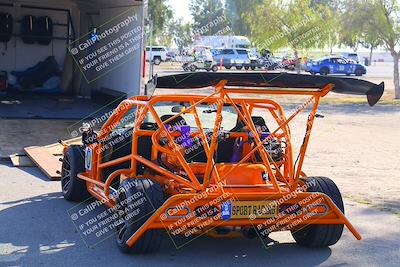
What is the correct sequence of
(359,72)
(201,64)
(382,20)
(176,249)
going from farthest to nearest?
(359,72), (201,64), (382,20), (176,249)

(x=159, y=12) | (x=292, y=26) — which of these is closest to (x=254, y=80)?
(x=292, y=26)

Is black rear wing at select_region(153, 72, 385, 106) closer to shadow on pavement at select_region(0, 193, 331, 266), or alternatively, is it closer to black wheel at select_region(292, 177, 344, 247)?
black wheel at select_region(292, 177, 344, 247)

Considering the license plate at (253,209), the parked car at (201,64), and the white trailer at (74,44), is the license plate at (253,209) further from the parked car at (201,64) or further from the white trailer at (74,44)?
the parked car at (201,64)

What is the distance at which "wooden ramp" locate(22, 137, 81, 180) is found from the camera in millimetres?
10093

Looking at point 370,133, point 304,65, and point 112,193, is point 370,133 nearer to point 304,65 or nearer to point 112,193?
point 112,193

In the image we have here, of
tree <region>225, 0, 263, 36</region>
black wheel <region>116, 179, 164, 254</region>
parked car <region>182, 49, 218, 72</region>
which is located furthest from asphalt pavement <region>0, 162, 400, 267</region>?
tree <region>225, 0, 263, 36</region>

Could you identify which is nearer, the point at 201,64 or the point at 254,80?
the point at 254,80

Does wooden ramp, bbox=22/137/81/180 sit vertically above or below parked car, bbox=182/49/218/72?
above

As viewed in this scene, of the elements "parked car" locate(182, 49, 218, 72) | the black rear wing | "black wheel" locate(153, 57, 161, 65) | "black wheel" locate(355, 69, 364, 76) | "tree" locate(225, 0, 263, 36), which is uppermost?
the black rear wing

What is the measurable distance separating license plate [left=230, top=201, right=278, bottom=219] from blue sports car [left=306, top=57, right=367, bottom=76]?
149ft

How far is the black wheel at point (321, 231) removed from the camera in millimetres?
6484

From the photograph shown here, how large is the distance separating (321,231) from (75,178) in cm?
324

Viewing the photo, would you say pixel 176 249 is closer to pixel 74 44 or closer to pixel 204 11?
pixel 74 44

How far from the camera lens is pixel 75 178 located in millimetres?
8180
